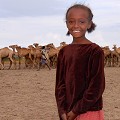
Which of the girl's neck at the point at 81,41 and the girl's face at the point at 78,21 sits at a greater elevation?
the girl's face at the point at 78,21

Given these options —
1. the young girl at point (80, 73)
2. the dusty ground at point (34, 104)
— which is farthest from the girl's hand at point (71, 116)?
the dusty ground at point (34, 104)

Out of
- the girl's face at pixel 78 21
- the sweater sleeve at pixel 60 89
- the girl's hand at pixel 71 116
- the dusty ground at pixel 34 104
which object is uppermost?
the girl's face at pixel 78 21

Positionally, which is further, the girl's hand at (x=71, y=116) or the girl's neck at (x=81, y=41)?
the girl's neck at (x=81, y=41)

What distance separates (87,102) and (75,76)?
252mm

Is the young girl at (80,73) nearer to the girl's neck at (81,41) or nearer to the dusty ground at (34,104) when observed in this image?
the girl's neck at (81,41)

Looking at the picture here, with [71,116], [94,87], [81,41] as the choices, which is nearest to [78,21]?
[81,41]

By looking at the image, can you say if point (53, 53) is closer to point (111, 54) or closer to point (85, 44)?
point (111, 54)

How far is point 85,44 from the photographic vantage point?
11.9 feet

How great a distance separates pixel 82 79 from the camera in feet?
11.7

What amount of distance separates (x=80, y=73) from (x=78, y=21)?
1.53 ft

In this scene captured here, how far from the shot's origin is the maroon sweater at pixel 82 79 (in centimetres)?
350

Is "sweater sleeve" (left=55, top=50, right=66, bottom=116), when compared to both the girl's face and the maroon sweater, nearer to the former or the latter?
the maroon sweater

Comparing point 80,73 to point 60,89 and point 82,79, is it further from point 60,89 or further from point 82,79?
point 60,89

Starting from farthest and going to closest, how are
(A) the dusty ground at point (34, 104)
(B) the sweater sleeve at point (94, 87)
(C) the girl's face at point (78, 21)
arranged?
1. (A) the dusty ground at point (34, 104)
2. (C) the girl's face at point (78, 21)
3. (B) the sweater sleeve at point (94, 87)
